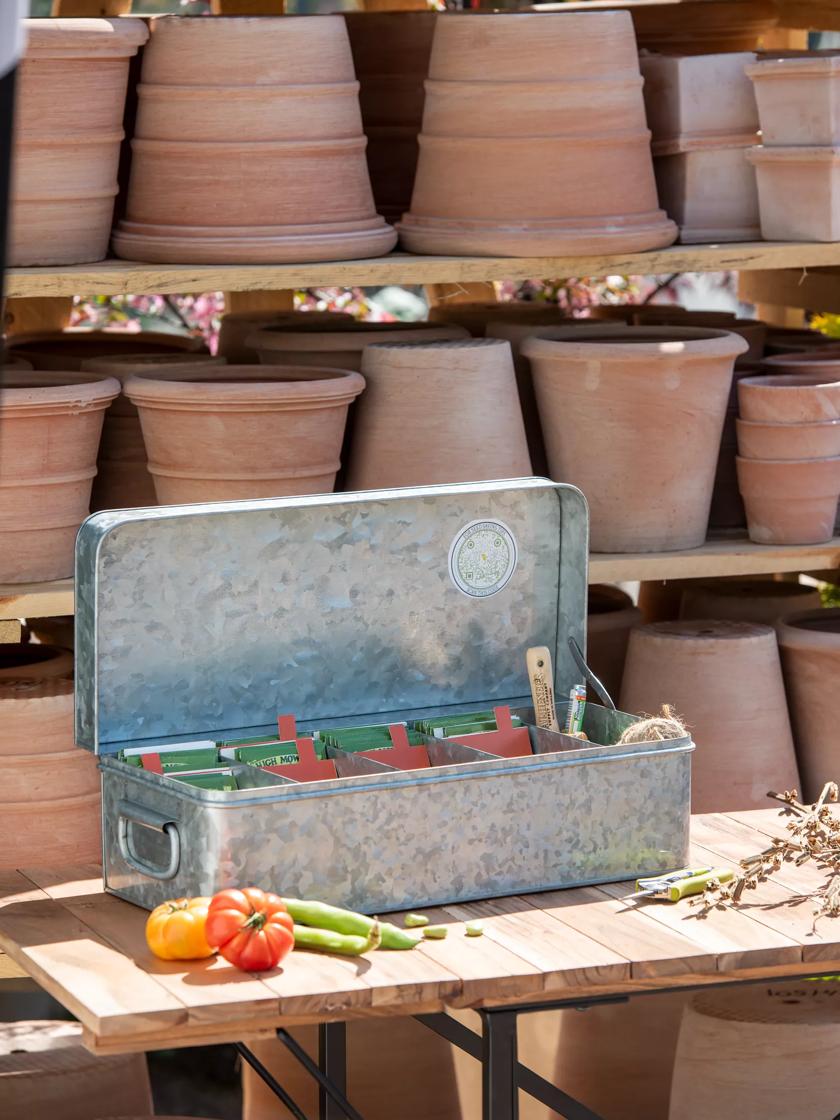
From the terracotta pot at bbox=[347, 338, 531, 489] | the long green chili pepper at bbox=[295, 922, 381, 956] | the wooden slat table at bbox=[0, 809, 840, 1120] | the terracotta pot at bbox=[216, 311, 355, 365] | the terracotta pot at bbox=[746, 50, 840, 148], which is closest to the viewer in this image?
the wooden slat table at bbox=[0, 809, 840, 1120]

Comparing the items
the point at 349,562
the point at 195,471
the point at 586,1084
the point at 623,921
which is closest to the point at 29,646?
the point at 195,471

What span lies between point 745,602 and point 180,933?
1.91 m

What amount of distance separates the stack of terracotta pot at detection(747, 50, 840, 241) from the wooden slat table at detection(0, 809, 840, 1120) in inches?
53.0

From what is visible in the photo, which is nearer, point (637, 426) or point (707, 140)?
point (637, 426)

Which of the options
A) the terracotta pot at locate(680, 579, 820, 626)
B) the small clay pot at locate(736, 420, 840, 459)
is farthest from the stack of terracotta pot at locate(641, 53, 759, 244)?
the terracotta pot at locate(680, 579, 820, 626)

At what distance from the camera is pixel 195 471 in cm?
296

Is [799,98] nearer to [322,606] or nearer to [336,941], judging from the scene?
[322,606]

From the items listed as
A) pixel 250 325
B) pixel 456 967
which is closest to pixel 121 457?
pixel 250 325

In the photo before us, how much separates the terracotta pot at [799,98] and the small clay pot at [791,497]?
0.55 m

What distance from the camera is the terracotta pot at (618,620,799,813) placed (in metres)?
3.24

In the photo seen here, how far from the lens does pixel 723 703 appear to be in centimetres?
324

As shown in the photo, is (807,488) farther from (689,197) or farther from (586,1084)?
(586,1084)

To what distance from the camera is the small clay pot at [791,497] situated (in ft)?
10.8

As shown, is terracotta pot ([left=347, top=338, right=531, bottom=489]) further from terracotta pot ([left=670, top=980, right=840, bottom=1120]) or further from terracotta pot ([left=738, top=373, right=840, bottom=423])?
terracotta pot ([left=670, top=980, right=840, bottom=1120])
